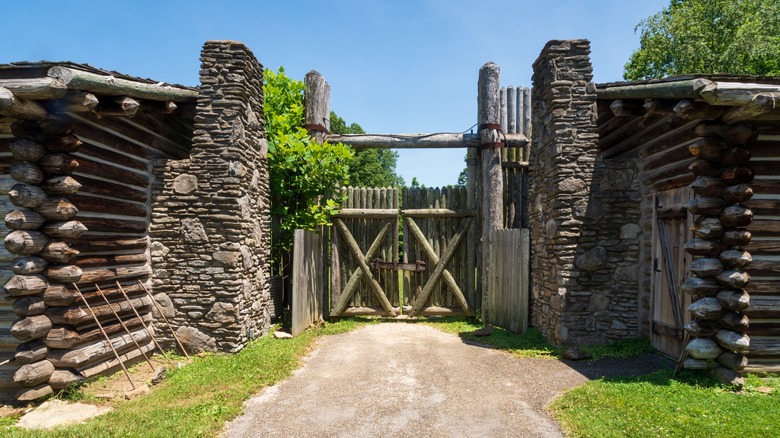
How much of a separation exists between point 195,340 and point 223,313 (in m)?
0.69

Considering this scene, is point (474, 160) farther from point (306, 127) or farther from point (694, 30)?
point (694, 30)

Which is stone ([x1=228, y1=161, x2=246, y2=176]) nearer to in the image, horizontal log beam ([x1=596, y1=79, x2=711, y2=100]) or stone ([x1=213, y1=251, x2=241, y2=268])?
stone ([x1=213, y1=251, x2=241, y2=268])

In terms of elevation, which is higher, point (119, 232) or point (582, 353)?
point (119, 232)

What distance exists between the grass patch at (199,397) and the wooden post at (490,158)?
4.87 m

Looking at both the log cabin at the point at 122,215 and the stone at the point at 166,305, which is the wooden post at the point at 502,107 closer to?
the log cabin at the point at 122,215

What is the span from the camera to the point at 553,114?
25.2 ft

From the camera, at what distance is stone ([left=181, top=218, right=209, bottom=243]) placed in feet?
23.7

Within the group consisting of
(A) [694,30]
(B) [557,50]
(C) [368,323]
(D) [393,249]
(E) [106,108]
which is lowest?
(C) [368,323]

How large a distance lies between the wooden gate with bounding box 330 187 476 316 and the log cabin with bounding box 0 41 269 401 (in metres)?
2.29

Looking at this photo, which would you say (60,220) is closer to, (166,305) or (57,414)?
(166,305)

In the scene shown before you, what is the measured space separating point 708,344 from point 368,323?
6567mm

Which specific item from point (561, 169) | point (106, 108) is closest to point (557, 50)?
point (561, 169)

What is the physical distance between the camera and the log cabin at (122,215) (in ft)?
17.4

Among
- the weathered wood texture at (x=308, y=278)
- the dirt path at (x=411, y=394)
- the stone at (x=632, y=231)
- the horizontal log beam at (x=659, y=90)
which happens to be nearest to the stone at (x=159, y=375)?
the dirt path at (x=411, y=394)
